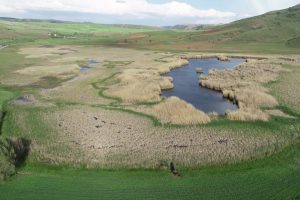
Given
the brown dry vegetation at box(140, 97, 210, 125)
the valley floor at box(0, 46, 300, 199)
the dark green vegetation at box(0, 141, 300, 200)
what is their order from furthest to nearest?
the brown dry vegetation at box(140, 97, 210, 125), the valley floor at box(0, 46, 300, 199), the dark green vegetation at box(0, 141, 300, 200)

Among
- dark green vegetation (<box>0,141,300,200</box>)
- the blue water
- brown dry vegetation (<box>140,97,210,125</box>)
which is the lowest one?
dark green vegetation (<box>0,141,300,200</box>)

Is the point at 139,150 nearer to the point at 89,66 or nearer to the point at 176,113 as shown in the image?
the point at 176,113

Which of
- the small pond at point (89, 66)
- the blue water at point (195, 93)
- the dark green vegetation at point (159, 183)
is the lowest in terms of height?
the small pond at point (89, 66)

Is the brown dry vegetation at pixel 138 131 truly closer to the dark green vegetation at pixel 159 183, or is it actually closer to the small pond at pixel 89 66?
the dark green vegetation at pixel 159 183

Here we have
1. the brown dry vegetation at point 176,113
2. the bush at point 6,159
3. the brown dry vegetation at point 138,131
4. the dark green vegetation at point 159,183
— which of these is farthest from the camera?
the brown dry vegetation at point 176,113

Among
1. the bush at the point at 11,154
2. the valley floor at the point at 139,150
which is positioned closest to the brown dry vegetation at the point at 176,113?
the valley floor at the point at 139,150

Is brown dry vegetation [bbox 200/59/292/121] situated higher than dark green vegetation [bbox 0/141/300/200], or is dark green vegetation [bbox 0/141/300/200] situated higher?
brown dry vegetation [bbox 200/59/292/121]

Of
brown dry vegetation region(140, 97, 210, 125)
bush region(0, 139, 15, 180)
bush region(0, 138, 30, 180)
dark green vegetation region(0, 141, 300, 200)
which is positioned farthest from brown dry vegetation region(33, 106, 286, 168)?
bush region(0, 139, 15, 180)

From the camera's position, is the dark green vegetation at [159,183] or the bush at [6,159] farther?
the bush at [6,159]

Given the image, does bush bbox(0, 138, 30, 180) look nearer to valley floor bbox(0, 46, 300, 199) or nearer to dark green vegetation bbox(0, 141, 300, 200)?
valley floor bbox(0, 46, 300, 199)

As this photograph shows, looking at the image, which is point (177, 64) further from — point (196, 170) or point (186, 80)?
point (196, 170)

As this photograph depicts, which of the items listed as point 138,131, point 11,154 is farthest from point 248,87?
point 11,154

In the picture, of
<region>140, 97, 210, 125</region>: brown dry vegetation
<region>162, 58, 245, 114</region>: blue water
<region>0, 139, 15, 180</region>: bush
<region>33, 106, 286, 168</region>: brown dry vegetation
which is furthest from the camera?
<region>162, 58, 245, 114</region>: blue water
